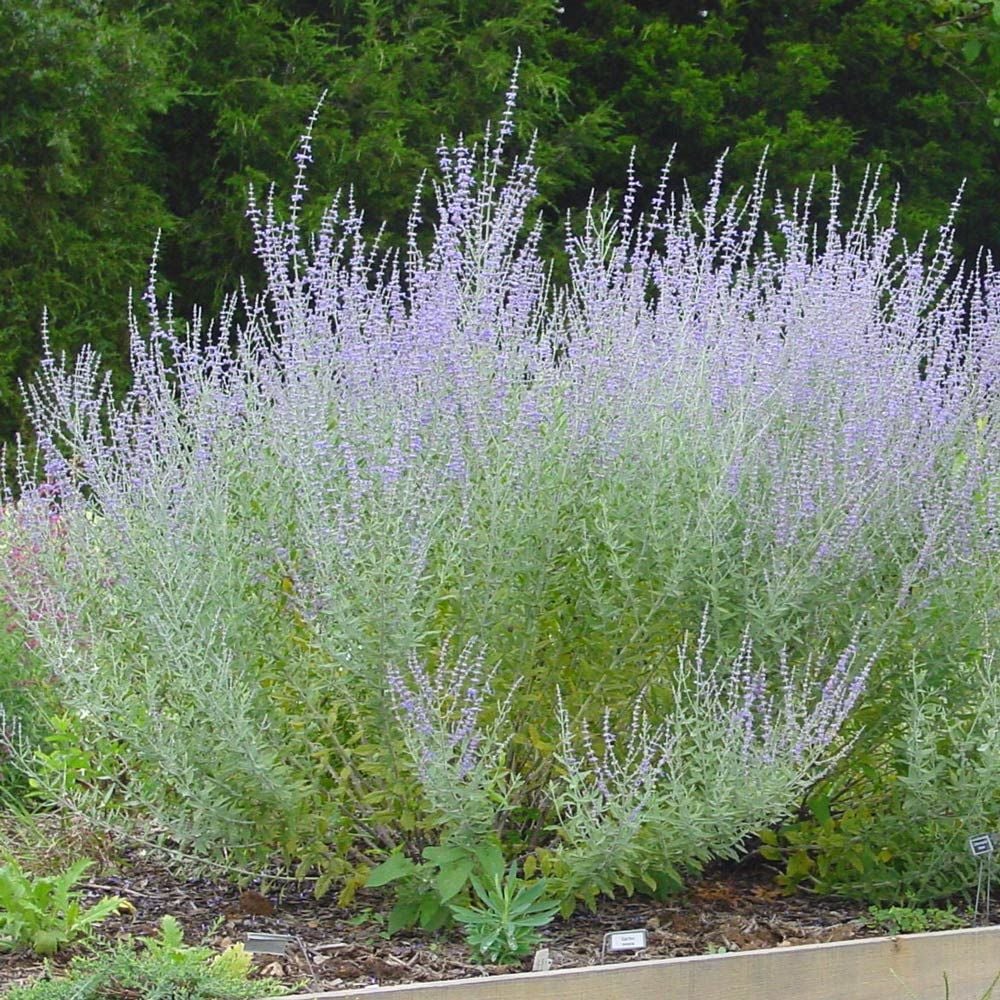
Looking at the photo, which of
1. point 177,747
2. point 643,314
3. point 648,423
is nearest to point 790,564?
point 648,423

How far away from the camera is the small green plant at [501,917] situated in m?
3.42

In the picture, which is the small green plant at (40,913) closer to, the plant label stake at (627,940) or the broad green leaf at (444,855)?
the broad green leaf at (444,855)

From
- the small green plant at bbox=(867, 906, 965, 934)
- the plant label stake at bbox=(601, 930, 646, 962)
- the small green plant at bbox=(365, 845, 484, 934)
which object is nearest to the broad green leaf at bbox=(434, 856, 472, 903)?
the small green plant at bbox=(365, 845, 484, 934)

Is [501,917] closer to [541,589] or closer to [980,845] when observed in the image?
[541,589]

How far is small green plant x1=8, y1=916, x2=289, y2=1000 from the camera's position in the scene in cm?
319

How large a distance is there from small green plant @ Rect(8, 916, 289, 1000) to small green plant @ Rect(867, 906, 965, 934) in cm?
154

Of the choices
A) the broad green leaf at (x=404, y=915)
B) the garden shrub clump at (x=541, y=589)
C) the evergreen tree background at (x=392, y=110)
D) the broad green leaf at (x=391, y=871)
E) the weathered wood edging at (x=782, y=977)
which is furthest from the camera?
the evergreen tree background at (x=392, y=110)

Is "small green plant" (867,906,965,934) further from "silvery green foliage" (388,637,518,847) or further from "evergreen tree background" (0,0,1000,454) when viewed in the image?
"evergreen tree background" (0,0,1000,454)

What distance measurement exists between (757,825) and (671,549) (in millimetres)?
695

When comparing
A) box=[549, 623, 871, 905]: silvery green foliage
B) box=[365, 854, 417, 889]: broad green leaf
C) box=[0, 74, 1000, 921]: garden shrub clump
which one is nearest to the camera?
box=[549, 623, 871, 905]: silvery green foliage

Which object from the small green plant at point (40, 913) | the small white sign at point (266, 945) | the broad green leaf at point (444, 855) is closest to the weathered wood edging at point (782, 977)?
the broad green leaf at point (444, 855)

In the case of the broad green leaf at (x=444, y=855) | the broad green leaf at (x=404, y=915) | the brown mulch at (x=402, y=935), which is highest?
the broad green leaf at (x=444, y=855)

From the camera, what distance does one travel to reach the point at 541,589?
363 centimetres

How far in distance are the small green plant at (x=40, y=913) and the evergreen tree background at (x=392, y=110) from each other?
19.8 feet
